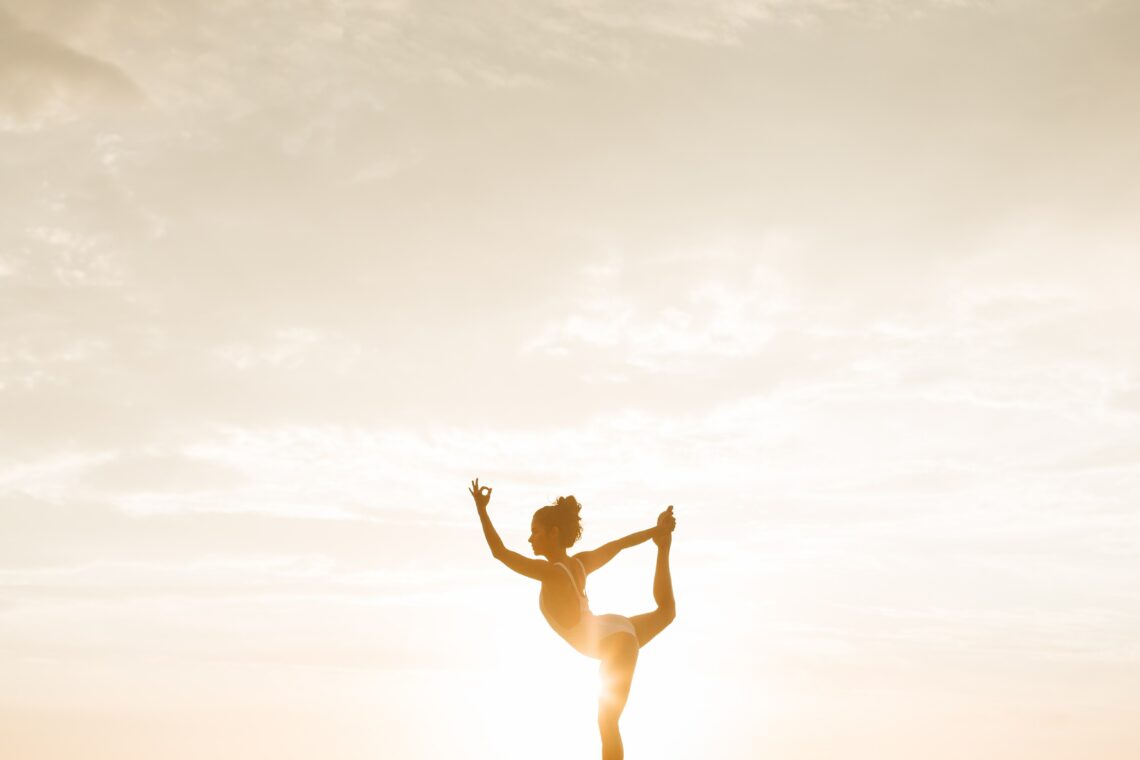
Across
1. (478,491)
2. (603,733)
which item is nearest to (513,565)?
(478,491)

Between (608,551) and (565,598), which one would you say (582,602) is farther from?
(608,551)

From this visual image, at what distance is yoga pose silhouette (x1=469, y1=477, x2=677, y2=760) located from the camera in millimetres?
15703

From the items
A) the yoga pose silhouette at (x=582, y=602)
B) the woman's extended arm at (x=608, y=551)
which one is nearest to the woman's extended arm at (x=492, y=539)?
the yoga pose silhouette at (x=582, y=602)

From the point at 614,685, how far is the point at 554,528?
220cm

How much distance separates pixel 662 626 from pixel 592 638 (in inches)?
50.5

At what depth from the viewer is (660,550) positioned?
1742 cm

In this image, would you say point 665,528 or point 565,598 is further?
point 665,528

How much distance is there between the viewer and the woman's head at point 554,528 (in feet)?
54.4

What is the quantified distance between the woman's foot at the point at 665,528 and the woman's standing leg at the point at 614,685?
1472 millimetres

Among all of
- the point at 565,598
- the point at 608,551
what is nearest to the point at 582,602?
the point at 565,598

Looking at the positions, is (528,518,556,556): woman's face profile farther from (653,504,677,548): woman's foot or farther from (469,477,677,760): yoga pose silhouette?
(653,504,677,548): woman's foot

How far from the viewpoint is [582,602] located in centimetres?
1644

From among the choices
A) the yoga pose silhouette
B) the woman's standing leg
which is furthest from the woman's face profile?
the woman's standing leg

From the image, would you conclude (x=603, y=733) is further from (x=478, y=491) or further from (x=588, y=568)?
(x=478, y=491)
